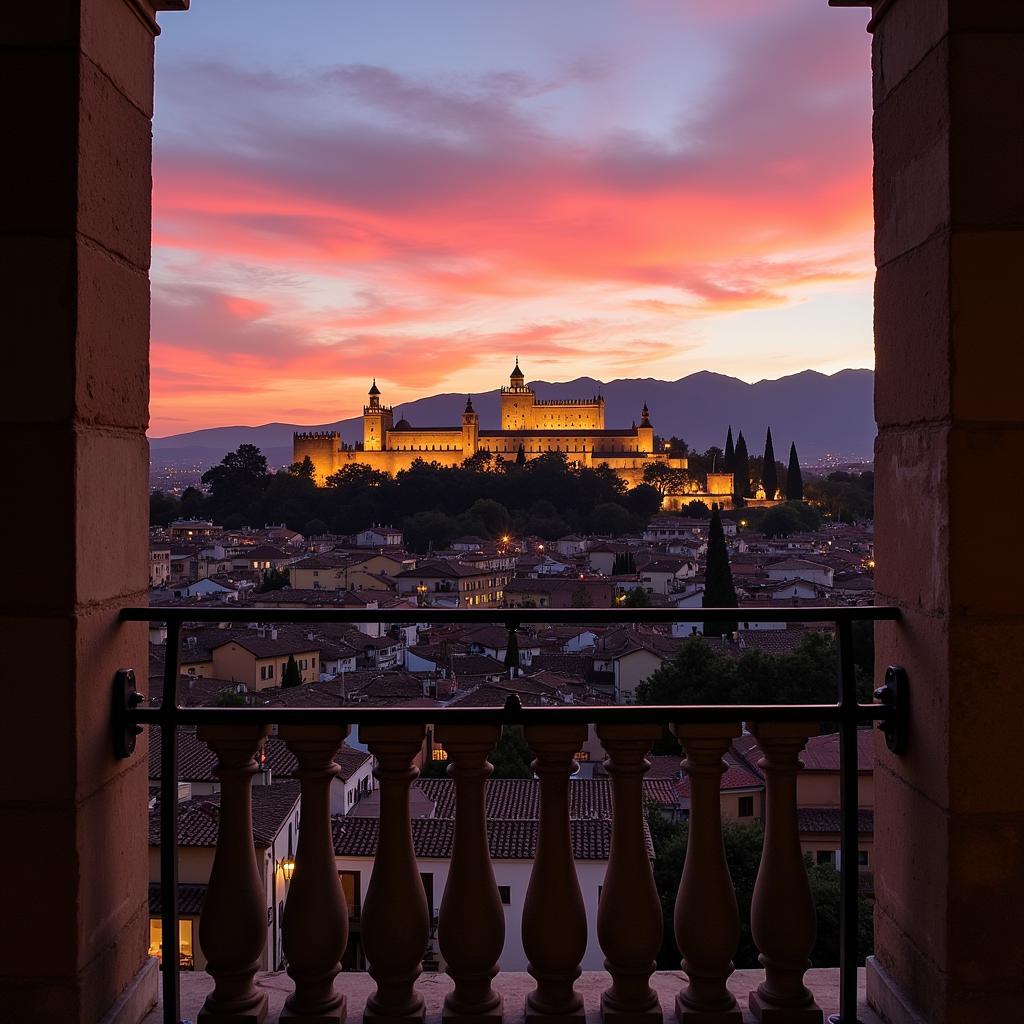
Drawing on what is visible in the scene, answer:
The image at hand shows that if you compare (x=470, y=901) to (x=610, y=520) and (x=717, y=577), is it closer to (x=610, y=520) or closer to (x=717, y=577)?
(x=717, y=577)

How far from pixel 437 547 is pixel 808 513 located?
24833 mm

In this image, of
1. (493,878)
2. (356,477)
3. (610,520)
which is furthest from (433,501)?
(493,878)

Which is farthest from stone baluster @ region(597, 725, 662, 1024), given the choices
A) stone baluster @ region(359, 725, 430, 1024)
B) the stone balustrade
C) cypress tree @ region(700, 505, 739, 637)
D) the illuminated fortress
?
the illuminated fortress

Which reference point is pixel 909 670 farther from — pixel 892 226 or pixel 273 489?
pixel 273 489

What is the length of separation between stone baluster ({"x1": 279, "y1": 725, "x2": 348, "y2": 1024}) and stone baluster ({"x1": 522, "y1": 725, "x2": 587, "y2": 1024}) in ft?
1.05

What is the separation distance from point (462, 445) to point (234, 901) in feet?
311

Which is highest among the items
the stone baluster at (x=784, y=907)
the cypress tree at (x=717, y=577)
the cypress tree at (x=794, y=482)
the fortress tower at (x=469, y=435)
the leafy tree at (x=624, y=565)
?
the fortress tower at (x=469, y=435)

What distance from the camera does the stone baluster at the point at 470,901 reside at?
66.4 inches

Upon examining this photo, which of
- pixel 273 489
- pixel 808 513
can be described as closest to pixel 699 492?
pixel 808 513

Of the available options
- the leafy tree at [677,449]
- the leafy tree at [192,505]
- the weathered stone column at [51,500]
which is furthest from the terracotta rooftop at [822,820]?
the leafy tree at [677,449]

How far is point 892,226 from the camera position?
1862 mm

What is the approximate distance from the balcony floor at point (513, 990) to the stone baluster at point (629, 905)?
0.07 meters

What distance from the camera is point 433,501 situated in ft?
249

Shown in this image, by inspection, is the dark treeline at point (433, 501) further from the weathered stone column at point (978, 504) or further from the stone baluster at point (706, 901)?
the weathered stone column at point (978, 504)
